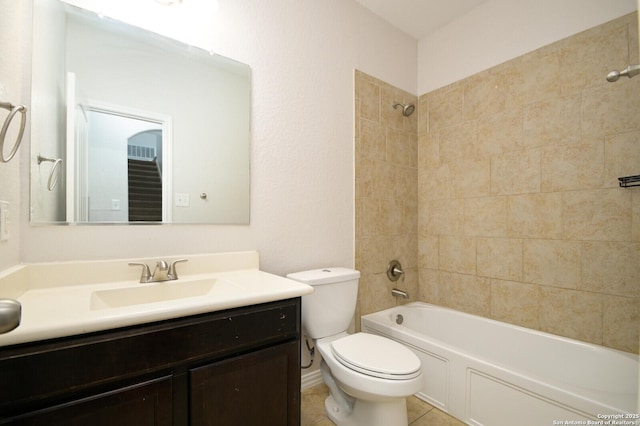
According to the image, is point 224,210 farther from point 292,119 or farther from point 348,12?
point 348,12

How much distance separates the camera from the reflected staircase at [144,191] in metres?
1.28

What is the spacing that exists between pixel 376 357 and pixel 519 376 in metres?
0.69

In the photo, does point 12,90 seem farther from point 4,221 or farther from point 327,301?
point 327,301

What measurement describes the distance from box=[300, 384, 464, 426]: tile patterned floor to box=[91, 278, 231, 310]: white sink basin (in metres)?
0.92

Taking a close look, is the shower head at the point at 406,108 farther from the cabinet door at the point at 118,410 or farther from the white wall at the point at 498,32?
the cabinet door at the point at 118,410

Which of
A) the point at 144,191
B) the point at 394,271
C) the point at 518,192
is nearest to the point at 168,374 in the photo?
the point at 144,191

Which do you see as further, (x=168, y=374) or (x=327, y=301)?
(x=327, y=301)

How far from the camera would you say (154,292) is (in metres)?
1.17

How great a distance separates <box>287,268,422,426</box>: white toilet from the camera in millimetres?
1224

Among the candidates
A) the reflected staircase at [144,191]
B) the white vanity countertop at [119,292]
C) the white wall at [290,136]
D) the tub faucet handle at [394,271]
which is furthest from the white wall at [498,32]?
the reflected staircase at [144,191]

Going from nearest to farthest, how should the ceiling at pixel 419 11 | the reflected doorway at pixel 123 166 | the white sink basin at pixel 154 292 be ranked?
the white sink basin at pixel 154 292 < the reflected doorway at pixel 123 166 < the ceiling at pixel 419 11

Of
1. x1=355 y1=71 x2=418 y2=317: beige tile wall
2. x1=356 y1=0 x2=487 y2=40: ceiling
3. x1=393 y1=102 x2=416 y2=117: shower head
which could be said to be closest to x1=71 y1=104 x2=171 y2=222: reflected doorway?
x1=355 y1=71 x2=418 y2=317: beige tile wall

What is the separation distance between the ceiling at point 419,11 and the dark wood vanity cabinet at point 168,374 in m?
2.22

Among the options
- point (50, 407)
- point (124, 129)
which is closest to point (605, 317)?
point (50, 407)
